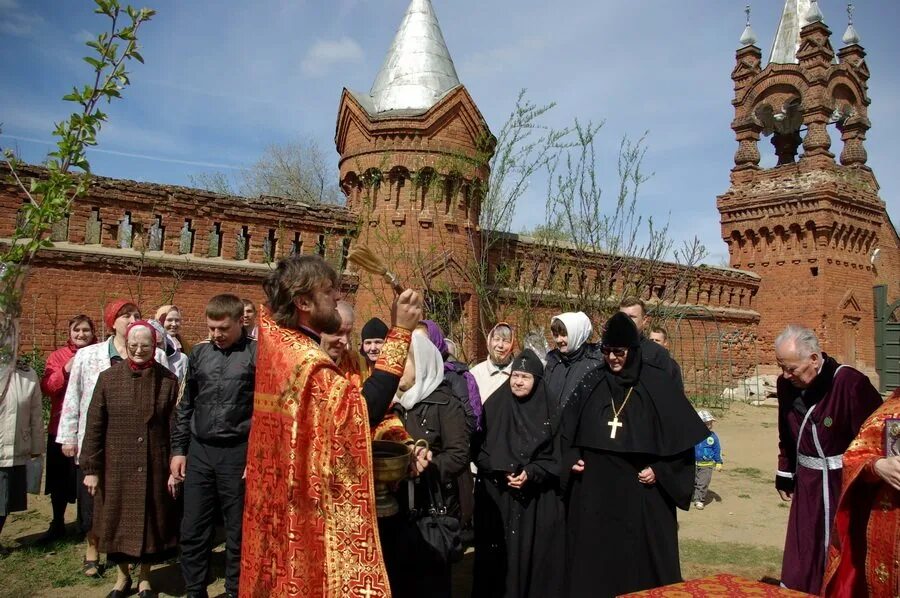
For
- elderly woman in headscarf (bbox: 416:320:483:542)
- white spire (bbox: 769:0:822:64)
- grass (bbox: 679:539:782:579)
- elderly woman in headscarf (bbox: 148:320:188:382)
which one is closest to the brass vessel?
elderly woman in headscarf (bbox: 416:320:483:542)

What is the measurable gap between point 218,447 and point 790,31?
22230mm

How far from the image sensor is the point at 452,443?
3748 mm

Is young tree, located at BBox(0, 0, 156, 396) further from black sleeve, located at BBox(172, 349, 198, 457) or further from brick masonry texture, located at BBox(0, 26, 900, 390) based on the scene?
brick masonry texture, located at BBox(0, 26, 900, 390)

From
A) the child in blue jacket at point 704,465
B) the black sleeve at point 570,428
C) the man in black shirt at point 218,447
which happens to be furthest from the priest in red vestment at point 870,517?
the child in blue jacket at point 704,465

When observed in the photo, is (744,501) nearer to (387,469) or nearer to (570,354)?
(570,354)

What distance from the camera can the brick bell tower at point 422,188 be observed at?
1083 centimetres

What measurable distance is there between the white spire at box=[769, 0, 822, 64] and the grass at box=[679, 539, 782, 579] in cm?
1766

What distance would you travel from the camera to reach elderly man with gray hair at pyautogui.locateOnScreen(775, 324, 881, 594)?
3834 millimetres

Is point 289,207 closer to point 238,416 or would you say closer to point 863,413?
point 238,416

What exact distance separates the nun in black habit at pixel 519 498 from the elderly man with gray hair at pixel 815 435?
1.47 m

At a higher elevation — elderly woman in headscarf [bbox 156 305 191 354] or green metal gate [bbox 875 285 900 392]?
green metal gate [bbox 875 285 900 392]

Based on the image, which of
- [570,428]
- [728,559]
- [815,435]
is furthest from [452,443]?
[728,559]

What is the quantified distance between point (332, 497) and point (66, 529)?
528 centimetres

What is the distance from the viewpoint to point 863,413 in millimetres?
3795
